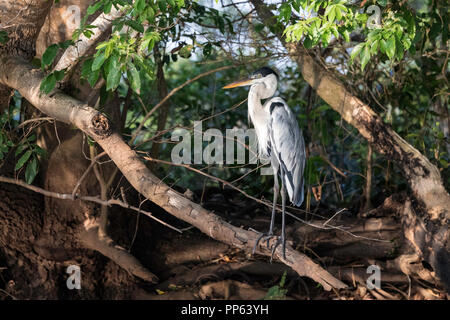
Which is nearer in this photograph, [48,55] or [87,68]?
[87,68]

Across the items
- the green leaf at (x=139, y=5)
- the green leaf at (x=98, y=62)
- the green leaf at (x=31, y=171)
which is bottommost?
the green leaf at (x=31, y=171)

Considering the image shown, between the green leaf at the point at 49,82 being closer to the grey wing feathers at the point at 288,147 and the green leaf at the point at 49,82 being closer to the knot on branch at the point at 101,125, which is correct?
the knot on branch at the point at 101,125

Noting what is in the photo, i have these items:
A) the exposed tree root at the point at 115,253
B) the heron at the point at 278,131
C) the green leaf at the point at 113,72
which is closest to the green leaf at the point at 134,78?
the green leaf at the point at 113,72

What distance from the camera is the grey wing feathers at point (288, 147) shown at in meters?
3.24

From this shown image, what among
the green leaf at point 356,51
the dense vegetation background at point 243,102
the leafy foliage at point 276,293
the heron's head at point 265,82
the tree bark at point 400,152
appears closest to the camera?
the green leaf at point 356,51

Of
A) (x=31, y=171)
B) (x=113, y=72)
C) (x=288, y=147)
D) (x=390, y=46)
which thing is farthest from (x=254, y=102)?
(x=31, y=171)

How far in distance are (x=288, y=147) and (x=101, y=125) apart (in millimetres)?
1094

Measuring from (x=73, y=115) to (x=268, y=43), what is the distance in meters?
1.90

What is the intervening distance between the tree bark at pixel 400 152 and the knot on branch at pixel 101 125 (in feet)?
4.51

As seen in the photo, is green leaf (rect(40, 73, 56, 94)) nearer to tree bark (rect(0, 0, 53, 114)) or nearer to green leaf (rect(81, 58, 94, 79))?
green leaf (rect(81, 58, 94, 79))

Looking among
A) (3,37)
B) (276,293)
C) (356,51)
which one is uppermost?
(3,37)

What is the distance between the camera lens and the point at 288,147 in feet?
10.8

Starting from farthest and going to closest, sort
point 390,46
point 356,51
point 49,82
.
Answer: point 49,82, point 356,51, point 390,46

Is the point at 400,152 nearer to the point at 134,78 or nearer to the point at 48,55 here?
the point at 134,78
